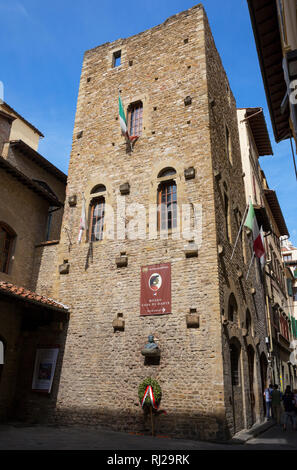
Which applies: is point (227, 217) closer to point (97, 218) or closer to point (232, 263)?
point (232, 263)

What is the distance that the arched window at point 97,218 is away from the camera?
12.2 metres

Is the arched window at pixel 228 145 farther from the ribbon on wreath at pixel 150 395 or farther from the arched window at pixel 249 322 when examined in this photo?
the ribbon on wreath at pixel 150 395

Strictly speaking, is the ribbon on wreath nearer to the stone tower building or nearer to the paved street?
the stone tower building

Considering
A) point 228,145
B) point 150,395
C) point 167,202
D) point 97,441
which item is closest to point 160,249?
point 167,202

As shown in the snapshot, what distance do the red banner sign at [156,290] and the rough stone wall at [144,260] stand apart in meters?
0.18

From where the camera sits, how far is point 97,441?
7785 millimetres

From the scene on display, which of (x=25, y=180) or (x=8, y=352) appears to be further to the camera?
(x=25, y=180)

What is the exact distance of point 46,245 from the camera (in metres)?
12.9

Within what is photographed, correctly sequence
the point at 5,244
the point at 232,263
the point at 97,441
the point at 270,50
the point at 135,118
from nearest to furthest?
the point at 97,441, the point at 270,50, the point at 232,263, the point at 5,244, the point at 135,118

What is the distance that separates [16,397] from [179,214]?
722 centimetres

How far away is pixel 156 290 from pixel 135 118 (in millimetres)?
6670

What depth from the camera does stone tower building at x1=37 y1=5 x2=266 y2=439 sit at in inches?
361

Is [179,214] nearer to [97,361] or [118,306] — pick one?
[118,306]
